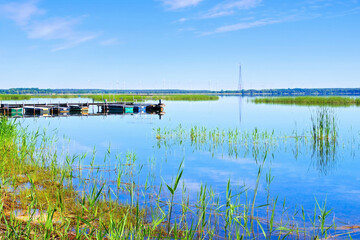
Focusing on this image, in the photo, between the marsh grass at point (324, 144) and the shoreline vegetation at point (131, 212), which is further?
the marsh grass at point (324, 144)

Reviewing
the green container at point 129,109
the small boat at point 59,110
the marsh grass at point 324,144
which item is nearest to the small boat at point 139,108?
the green container at point 129,109

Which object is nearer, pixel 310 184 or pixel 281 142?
pixel 310 184

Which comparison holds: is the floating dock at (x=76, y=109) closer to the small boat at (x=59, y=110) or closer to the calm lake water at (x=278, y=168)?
the small boat at (x=59, y=110)

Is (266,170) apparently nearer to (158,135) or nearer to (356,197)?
(356,197)

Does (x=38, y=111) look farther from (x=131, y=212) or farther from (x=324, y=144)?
(x=131, y=212)

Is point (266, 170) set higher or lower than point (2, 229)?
lower

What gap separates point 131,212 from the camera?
6.85m

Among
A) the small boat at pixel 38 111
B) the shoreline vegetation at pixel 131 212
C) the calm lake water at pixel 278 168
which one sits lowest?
the calm lake water at pixel 278 168

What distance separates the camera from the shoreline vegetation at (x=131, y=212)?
4.92 meters

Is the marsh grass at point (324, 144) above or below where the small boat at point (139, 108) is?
below

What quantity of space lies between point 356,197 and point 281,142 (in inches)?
346

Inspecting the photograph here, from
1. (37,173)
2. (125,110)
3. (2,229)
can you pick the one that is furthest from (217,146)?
(125,110)

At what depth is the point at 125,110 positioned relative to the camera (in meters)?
49.1

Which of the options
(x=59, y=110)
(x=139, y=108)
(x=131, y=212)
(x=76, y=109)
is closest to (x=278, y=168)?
(x=131, y=212)
